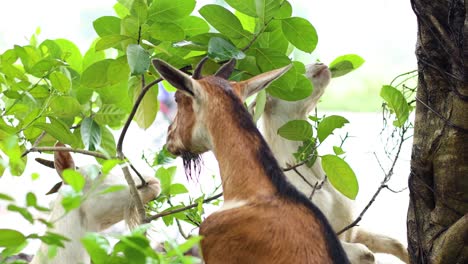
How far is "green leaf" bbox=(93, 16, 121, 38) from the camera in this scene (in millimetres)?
1169

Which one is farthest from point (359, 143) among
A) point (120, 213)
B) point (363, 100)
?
point (120, 213)

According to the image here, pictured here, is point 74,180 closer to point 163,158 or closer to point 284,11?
point 284,11

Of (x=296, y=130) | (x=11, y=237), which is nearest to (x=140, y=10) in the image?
(x=296, y=130)

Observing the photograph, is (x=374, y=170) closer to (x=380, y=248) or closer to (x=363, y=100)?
(x=363, y=100)

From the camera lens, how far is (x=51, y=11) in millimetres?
3514

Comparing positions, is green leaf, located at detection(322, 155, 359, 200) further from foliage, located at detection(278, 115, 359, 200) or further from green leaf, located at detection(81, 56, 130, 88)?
green leaf, located at detection(81, 56, 130, 88)

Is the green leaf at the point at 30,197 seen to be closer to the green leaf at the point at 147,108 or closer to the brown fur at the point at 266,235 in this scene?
the brown fur at the point at 266,235

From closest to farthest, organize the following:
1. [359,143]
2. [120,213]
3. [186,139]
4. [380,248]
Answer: [186,139]
[120,213]
[380,248]
[359,143]

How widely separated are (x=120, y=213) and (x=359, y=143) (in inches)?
68.4

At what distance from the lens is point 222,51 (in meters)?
1.11

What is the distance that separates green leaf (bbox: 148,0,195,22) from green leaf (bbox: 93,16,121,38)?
69 millimetres

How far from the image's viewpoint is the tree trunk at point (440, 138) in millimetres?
1083

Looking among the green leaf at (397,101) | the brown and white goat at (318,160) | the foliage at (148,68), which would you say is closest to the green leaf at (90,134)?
the foliage at (148,68)

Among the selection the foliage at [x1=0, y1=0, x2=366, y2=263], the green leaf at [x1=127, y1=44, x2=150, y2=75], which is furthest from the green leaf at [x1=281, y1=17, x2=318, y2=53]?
the green leaf at [x1=127, y1=44, x2=150, y2=75]
